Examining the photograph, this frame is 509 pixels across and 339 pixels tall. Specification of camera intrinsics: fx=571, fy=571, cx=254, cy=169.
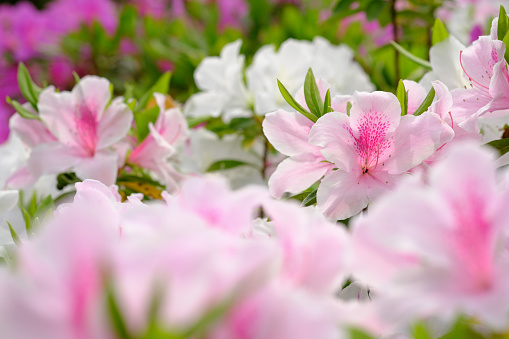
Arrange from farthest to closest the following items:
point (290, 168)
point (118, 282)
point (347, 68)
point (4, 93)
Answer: point (4, 93) → point (347, 68) → point (290, 168) → point (118, 282)

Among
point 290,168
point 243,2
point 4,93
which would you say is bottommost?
point 4,93

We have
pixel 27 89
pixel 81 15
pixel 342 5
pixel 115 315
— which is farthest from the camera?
pixel 81 15

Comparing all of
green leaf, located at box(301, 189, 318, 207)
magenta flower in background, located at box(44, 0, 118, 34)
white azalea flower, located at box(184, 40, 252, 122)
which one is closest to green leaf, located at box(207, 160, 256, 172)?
white azalea flower, located at box(184, 40, 252, 122)

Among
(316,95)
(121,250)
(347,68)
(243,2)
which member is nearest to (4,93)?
(243,2)

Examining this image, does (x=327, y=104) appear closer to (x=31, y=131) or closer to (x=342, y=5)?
(x=31, y=131)

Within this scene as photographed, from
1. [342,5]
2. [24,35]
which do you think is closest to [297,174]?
[342,5]

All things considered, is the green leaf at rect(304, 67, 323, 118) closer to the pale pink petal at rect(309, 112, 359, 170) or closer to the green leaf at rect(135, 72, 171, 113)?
the pale pink petal at rect(309, 112, 359, 170)

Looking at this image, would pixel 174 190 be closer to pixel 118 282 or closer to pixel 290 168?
pixel 290 168
